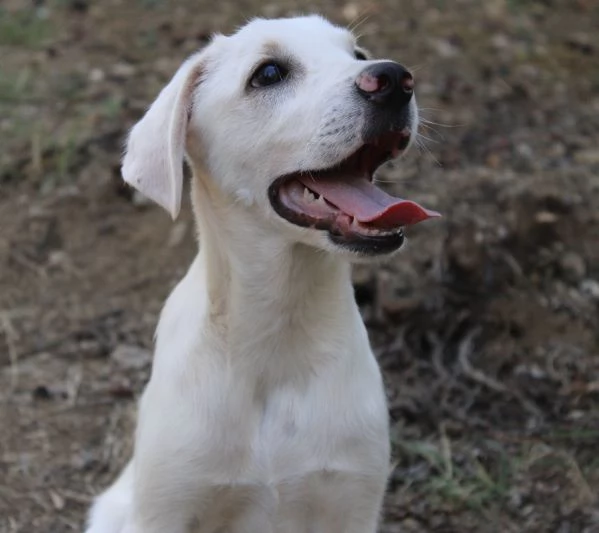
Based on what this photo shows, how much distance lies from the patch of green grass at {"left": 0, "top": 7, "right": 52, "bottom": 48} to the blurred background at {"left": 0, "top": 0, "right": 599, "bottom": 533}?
0.06 ft

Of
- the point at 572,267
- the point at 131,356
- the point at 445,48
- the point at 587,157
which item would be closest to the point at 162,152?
the point at 131,356

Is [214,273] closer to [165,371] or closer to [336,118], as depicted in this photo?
[165,371]

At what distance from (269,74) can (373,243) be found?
1.84 ft

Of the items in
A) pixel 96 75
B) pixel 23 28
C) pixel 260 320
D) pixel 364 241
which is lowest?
pixel 23 28

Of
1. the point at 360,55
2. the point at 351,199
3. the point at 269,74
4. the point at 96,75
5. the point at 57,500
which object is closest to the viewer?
the point at 351,199

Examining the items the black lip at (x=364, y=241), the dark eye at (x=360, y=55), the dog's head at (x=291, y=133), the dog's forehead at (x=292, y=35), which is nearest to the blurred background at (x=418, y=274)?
the dark eye at (x=360, y=55)

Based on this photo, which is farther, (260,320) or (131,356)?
(131,356)

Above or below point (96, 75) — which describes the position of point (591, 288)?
above

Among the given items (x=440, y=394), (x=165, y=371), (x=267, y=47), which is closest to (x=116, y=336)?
(x=440, y=394)

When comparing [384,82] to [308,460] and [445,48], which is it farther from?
[445,48]

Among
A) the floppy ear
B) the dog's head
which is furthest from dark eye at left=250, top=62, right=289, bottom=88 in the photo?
the floppy ear

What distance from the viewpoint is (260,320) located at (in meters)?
3.12

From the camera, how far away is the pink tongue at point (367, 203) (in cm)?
278

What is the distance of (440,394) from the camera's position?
4426 mm
